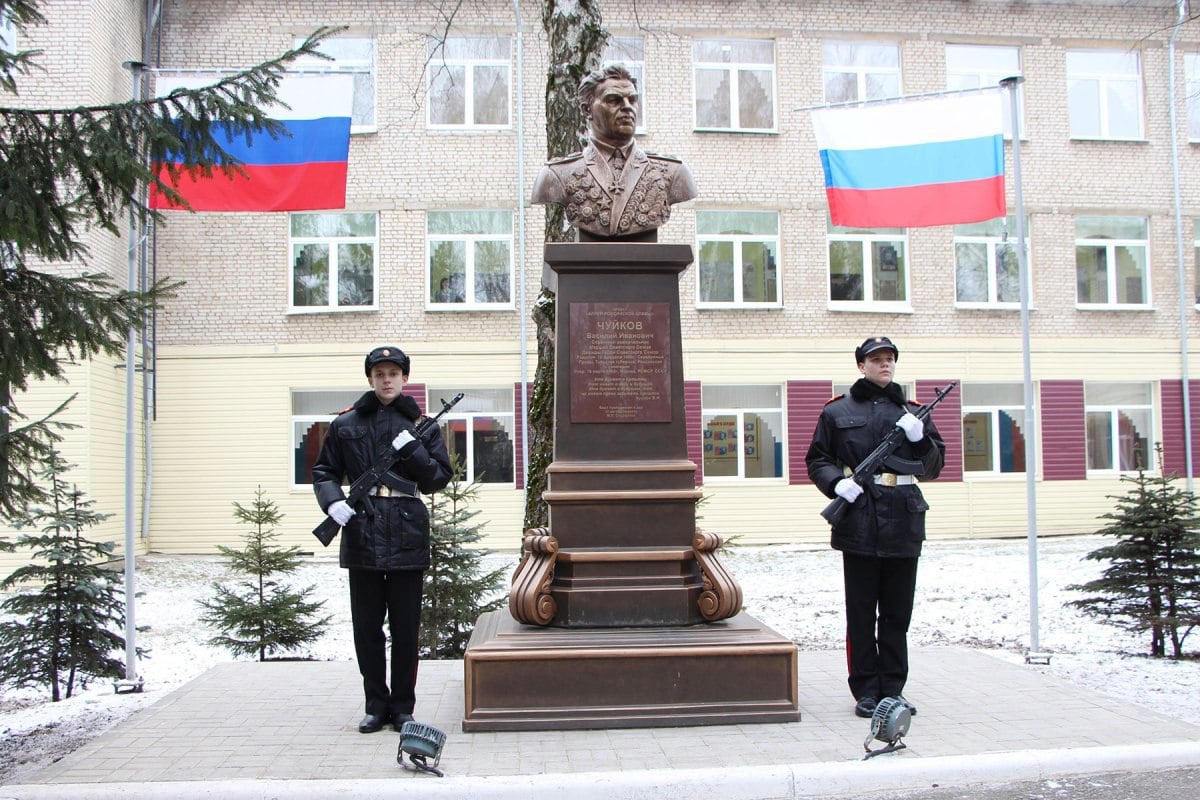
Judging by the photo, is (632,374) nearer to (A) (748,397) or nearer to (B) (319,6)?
(A) (748,397)

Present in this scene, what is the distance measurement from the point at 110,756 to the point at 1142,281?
18.7 metres

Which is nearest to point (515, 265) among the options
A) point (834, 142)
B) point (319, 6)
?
point (319, 6)

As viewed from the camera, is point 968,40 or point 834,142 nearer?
point 834,142

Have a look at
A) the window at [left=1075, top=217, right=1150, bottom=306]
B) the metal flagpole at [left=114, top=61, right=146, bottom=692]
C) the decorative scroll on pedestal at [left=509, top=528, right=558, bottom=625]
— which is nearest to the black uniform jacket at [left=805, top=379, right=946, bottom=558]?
the decorative scroll on pedestal at [left=509, top=528, right=558, bottom=625]

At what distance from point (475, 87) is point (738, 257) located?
533 cm

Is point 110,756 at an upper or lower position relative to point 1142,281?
lower

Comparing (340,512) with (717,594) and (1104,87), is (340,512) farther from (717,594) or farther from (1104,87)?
(1104,87)

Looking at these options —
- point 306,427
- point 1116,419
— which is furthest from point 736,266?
point 306,427

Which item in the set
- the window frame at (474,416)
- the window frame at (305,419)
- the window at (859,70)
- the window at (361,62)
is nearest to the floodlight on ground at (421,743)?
the window frame at (474,416)

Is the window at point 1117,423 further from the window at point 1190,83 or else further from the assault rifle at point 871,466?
the assault rifle at point 871,466

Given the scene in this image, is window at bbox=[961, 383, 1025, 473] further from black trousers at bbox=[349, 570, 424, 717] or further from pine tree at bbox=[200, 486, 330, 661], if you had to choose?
black trousers at bbox=[349, 570, 424, 717]

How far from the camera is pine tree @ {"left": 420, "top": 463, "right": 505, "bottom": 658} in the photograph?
797cm

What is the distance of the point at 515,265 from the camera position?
57.2 ft

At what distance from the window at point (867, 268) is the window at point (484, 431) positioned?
5.98 m
